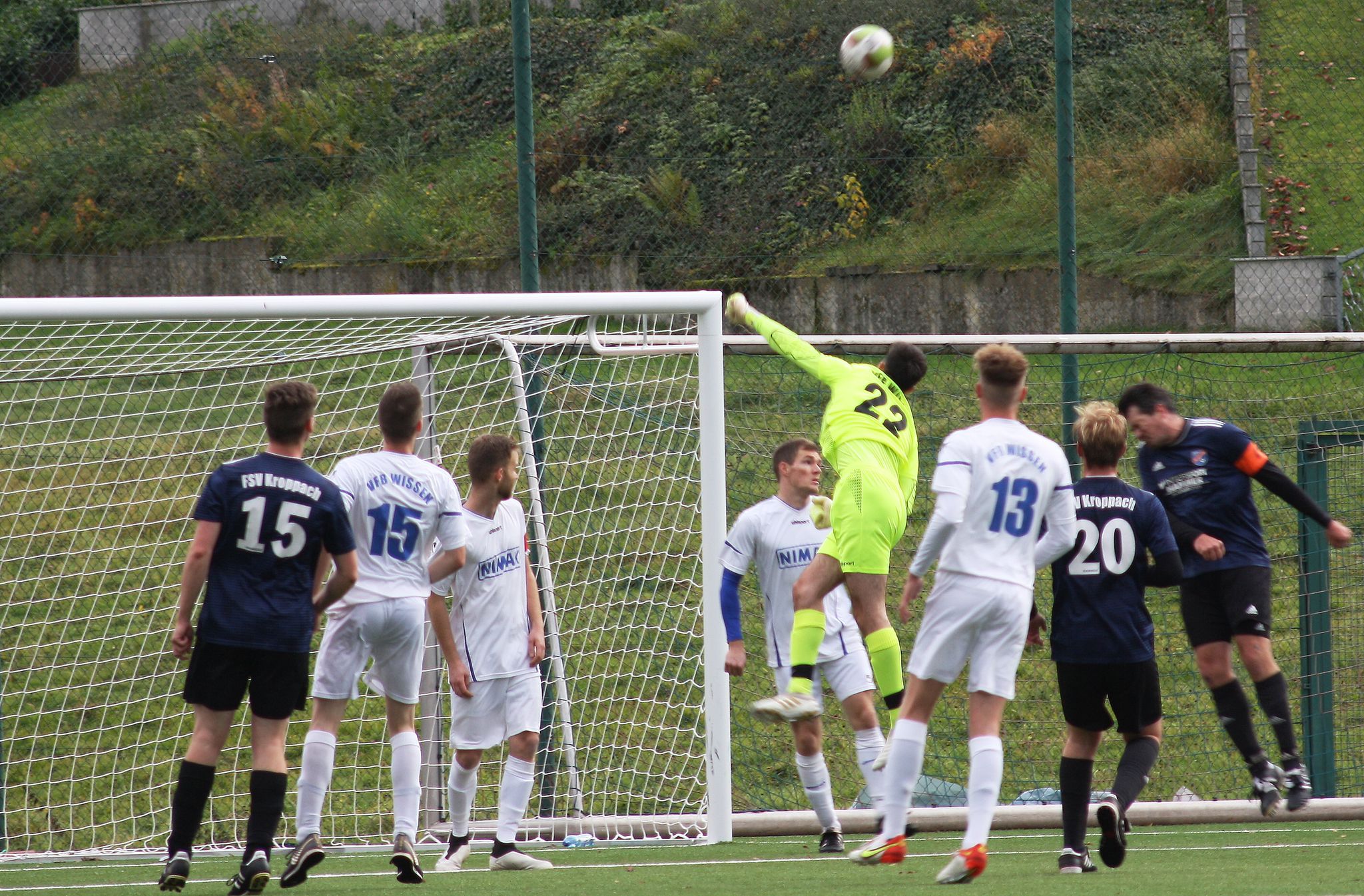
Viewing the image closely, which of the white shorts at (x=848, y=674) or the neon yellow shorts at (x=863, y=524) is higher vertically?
the neon yellow shorts at (x=863, y=524)

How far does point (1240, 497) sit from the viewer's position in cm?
627

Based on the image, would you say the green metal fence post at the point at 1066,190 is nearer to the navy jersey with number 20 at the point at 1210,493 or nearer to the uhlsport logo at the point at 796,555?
the navy jersey with number 20 at the point at 1210,493

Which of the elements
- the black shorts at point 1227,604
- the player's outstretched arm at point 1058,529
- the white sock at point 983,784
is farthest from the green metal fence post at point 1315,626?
the white sock at point 983,784

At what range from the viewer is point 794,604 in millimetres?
6211

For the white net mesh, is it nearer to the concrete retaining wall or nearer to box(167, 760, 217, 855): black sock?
the concrete retaining wall

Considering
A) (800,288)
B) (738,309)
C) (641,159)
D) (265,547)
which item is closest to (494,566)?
(265,547)

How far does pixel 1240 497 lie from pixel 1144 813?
6.20ft

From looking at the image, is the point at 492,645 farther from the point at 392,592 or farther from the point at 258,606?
the point at 258,606

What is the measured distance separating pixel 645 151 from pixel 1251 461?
4.66 m

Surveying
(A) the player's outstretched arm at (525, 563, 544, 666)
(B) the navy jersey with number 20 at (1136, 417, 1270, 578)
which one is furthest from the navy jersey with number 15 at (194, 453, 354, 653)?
(B) the navy jersey with number 20 at (1136, 417, 1270, 578)

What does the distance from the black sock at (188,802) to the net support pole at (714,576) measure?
7.87 feet

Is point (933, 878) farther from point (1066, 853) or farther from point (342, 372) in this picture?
point (342, 372)

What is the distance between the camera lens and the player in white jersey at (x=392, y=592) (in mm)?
5305

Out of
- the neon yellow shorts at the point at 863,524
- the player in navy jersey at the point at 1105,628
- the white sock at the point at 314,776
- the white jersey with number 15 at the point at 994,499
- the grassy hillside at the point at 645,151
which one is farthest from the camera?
the grassy hillside at the point at 645,151
